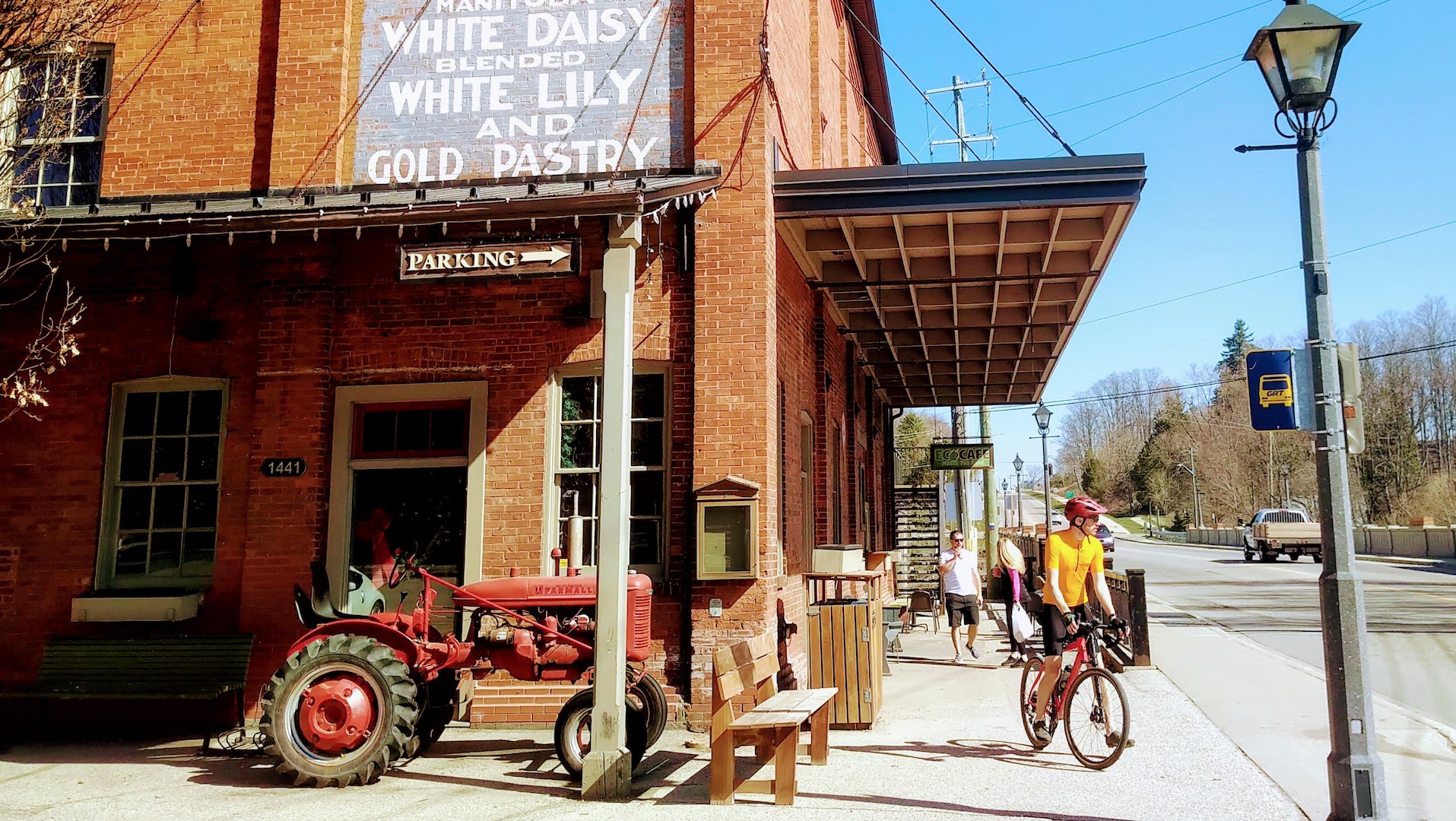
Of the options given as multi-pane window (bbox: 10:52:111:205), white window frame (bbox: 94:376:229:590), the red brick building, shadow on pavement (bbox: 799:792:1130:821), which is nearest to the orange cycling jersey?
shadow on pavement (bbox: 799:792:1130:821)

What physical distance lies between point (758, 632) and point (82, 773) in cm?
538

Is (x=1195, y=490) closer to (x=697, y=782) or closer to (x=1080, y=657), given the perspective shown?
(x=1080, y=657)

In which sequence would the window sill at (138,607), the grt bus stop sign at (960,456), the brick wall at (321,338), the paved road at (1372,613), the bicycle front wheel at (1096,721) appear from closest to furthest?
the bicycle front wheel at (1096,721)
the brick wall at (321,338)
the window sill at (138,607)
the paved road at (1372,613)
the grt bus stop sign at (960,456)

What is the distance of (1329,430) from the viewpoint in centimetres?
598

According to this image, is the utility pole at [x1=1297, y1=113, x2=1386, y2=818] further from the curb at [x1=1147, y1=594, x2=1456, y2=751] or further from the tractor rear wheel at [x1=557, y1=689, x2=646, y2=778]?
the tractor rear wheel at [x1=557, y1=689, x2=646, y2=778]

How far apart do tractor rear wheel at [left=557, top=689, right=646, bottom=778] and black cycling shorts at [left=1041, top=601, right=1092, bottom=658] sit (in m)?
3.23

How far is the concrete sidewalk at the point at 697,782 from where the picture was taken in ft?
20.7

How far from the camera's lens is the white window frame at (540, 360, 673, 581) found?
930 centimetres

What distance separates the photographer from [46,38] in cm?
817

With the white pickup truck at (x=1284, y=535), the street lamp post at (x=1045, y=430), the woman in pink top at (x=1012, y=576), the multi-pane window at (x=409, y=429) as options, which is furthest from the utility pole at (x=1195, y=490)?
the multi-pane window at (x=409, y=429)

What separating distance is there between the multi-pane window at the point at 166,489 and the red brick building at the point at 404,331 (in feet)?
0.09

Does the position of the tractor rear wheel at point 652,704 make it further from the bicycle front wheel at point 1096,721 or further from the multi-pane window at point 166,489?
the multi-pane window at point 166,489

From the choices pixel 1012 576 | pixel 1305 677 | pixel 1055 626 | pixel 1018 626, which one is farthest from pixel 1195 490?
pixel 1055 626

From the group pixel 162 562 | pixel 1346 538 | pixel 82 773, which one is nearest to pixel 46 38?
pixel 162 562
